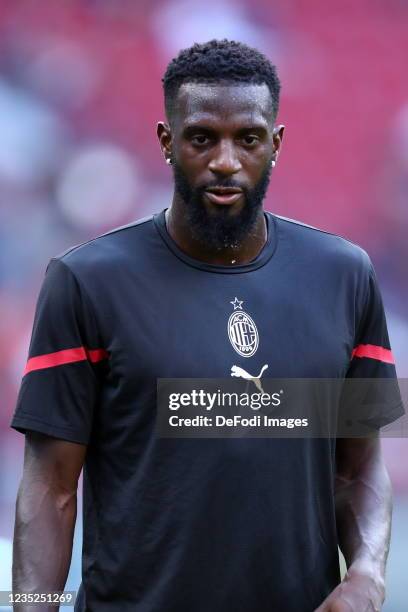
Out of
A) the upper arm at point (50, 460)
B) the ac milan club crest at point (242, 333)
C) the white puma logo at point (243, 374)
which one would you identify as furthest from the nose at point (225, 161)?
the upper arm at point (50, 460)

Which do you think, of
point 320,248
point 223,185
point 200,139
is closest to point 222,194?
point 223,185

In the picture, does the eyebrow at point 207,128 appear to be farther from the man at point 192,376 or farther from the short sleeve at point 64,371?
the short sleeve at point 64,371

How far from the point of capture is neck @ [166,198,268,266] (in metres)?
2.61

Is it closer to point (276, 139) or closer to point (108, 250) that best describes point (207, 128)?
point (276, 139)

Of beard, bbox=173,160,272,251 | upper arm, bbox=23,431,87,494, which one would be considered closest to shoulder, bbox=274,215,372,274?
beard, bbox=173,160,272,251

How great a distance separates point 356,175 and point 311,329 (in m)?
1.94

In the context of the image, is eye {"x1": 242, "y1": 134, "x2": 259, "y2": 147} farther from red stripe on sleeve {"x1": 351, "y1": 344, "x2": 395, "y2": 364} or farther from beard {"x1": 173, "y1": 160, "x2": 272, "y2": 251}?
red stripe on sleeve {"x1": 351, "y1": 344, "x2": 395, "y2": 364}

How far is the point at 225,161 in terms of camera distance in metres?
2.49

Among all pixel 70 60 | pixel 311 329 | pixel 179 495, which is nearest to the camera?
pixel 179 495

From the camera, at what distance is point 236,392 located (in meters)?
2.52

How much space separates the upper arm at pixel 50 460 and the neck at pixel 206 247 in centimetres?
48

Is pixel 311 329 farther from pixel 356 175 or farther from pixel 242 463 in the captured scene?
pixel 356 175

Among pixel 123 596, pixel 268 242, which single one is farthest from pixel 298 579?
pixel 268 242

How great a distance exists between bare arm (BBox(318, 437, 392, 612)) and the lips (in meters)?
0.63
